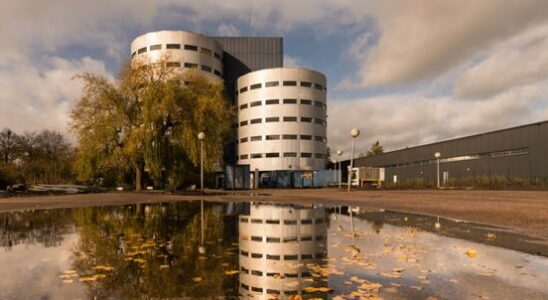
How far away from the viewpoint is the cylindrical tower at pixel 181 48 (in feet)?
242

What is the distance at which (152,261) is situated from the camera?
625 centimetres

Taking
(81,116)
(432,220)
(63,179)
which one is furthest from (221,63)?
(432,220)

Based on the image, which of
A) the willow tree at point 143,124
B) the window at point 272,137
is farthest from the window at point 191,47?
the willow tree at point 143,124

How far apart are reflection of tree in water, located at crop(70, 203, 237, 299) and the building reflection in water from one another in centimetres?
33

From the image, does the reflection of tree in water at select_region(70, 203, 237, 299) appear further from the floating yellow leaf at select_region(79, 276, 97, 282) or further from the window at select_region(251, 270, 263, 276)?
the window at select_region(251, 270, 263, 276)

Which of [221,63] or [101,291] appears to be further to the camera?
[221,63]

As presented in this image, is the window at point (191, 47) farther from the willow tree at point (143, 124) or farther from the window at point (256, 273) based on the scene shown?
the window at point (256, 273)

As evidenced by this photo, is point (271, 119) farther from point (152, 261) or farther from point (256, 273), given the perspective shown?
point (256, 273)

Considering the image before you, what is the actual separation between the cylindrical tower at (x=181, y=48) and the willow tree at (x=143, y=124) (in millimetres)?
39257

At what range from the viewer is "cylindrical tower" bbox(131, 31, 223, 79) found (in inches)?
2904

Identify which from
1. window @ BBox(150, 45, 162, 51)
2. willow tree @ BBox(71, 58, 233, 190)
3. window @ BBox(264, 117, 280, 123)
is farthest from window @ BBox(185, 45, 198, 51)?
willow tree @ BBox(71, 58, 233, 190)

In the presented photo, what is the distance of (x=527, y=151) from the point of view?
4097cm

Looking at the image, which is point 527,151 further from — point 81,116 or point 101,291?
point 101,291

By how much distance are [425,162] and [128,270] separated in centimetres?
6017
